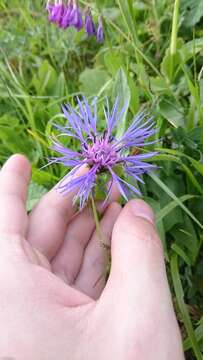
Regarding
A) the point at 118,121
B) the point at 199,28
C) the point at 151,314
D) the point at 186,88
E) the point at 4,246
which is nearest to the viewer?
the point at 151,314

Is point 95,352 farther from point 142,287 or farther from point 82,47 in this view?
point 82,47

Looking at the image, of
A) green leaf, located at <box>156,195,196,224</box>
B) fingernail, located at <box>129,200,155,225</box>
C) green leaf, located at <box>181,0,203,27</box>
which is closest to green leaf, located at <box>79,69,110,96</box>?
green leaf, located at <box>181,0,203,27</box>

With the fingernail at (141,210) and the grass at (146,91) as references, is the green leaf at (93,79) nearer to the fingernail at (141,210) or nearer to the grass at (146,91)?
the grass at (146,91)

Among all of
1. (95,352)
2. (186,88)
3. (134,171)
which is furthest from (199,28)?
(95,352)

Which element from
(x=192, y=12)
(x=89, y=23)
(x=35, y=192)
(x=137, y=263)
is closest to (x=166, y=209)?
A: (x=137, y=263)

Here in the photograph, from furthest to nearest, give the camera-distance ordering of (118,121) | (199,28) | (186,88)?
(199,28) < (186,88) < (118,121)

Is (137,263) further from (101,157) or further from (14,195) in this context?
(14,195)
